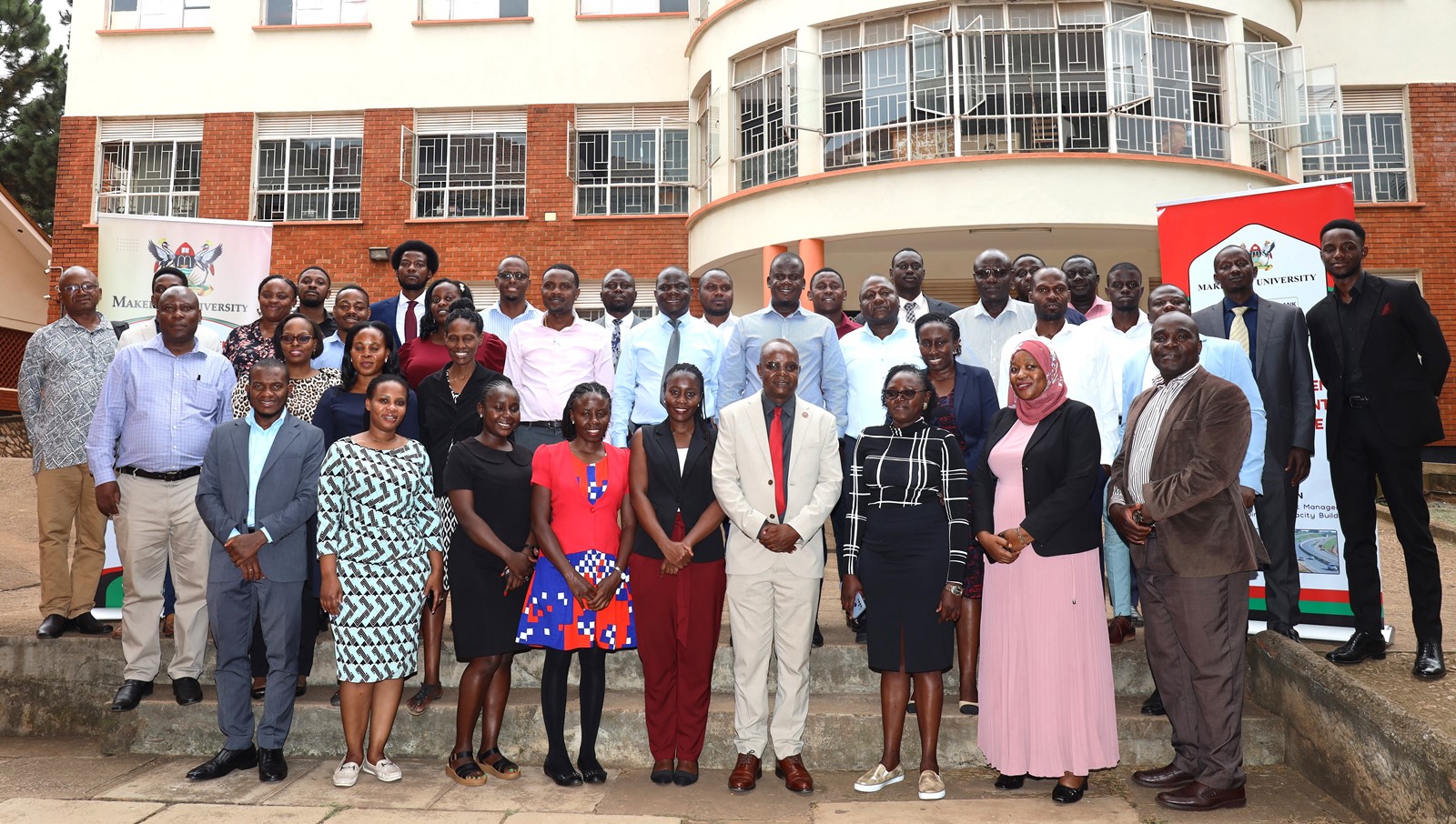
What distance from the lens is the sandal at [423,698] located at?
5070mm

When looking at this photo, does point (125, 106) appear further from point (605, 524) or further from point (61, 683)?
point (605, 524)

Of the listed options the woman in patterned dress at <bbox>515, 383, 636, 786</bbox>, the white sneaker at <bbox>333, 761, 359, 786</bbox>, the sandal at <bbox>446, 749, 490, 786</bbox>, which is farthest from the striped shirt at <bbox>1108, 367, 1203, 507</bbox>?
the white sneaker at <bbox>333, 761, 359, 786</bbox>

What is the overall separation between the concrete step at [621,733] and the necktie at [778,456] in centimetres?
115

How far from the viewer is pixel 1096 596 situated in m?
4.31

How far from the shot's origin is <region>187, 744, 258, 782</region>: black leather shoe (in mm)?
4656

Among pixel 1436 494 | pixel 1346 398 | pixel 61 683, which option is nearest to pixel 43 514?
pixel 61 683

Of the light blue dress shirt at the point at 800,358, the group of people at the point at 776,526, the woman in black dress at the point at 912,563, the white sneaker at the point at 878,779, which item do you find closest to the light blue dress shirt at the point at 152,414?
the group of people at the point at 776,526

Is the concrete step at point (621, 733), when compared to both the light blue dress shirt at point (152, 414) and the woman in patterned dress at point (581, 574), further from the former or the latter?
the light blue dress shirt at point (152, 414)

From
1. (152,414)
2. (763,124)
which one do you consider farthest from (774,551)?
(763,124)

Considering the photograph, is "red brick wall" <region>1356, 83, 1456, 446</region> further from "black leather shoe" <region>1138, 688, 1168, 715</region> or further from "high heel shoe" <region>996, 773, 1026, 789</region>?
"high heel shoe" <region>996, 773, 1026, 789</region>

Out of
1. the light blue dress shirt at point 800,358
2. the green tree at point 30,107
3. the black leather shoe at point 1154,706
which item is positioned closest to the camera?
the black leather shoe at point 1154,706

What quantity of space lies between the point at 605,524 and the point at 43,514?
12.1ft

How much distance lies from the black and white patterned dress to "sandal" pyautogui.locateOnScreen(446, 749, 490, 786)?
18.4 inches

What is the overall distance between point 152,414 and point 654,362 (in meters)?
2.72
